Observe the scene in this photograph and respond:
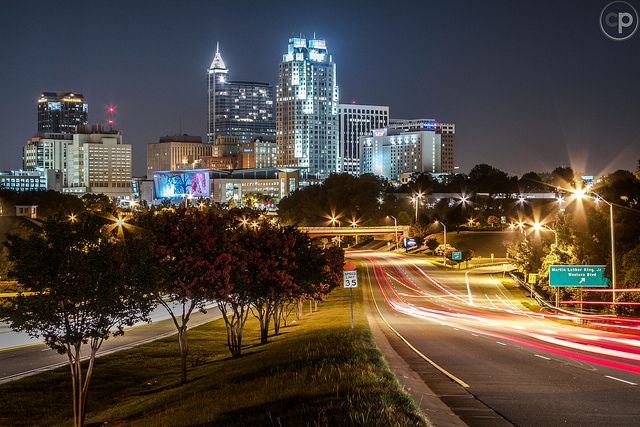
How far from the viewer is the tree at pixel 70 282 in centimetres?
2486

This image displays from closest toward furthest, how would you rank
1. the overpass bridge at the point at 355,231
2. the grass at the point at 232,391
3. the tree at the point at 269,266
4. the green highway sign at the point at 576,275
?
the grass at the point at 232,391 < the tree at the point at 269,266 < the green highway sign at the point at 576,275 < the overpass bridge at the point at 355,231

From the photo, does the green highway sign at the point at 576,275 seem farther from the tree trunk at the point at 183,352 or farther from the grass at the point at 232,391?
the tree trunk at the point at 183,352

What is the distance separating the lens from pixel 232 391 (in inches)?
885

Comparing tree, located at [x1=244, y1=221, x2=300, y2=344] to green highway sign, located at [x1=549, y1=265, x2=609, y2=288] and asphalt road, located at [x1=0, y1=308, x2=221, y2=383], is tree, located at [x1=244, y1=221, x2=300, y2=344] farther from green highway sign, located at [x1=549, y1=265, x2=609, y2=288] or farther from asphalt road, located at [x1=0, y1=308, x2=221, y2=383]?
green highway sign, located at [x1=549, y1=265, x2=609, y2=288]

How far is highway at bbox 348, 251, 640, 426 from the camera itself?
58.1ft

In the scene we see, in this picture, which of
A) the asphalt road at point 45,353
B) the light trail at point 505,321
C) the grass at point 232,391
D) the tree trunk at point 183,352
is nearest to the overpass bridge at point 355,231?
the light trail at point 505,321

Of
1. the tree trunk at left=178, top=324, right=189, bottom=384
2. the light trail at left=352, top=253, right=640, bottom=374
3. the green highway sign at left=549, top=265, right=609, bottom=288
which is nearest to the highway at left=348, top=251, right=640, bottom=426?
the light trail at left=352, top=253, right=640, bottom=374

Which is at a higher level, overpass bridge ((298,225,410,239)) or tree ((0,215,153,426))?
overpass bridge ((298,225,410,239))

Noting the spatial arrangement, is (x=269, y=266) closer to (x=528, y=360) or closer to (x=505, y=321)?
(x=528, y=360)

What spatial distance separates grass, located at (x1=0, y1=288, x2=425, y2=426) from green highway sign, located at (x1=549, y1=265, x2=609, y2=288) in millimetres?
22675

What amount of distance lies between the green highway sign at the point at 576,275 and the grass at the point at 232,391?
22.7 meters

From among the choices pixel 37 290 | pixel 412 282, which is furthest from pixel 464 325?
pixel 412 282

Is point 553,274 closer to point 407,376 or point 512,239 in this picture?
point 407,376

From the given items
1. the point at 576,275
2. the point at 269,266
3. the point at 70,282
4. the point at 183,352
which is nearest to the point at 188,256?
the point at 183,352
